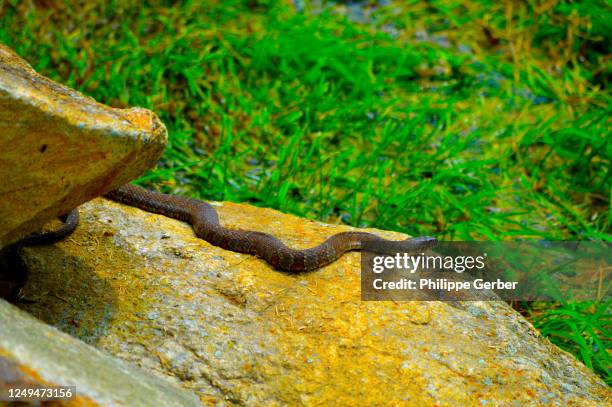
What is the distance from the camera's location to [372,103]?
7.63 m

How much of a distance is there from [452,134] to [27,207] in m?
5.22

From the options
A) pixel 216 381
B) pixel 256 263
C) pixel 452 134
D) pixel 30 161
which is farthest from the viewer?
pixel 452 134

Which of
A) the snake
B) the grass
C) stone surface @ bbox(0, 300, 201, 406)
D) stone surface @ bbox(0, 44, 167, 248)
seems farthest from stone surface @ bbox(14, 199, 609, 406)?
the grass

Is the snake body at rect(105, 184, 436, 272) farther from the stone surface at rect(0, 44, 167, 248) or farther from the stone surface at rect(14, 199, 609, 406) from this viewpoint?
the stone surface at rect(0, 44, 167, 248)

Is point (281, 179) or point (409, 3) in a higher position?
point (409, 3)

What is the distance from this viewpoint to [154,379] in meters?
3.23

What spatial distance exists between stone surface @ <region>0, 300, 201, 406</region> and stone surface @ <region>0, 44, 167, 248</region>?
54 cm

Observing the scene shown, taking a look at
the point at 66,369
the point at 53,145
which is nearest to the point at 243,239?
the point at 53,145

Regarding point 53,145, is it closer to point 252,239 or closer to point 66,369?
point 66,369

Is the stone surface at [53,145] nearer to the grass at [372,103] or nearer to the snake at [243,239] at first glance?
the snake at [243,239]

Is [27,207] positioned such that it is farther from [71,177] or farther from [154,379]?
[154,379]

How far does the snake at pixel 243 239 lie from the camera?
4645 millimetres

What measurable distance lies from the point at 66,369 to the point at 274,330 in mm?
1570

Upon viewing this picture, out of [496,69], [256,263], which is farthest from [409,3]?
[256,263]
